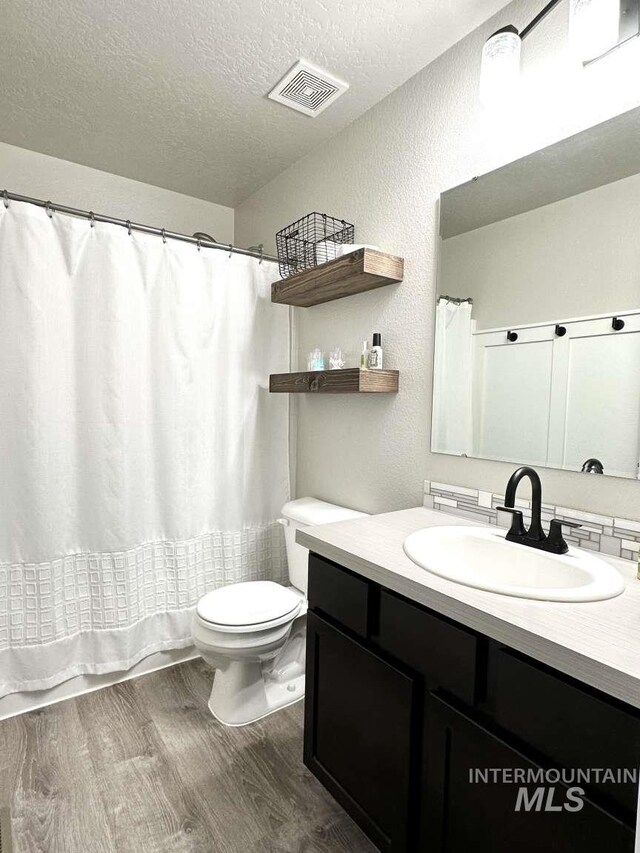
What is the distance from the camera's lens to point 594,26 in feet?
3.75

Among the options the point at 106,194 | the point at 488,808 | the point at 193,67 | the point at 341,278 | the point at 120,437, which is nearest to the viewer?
the point at 488,808

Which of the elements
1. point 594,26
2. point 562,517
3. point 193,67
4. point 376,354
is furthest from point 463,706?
point 193,67

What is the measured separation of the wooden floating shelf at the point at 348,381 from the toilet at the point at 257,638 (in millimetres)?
532

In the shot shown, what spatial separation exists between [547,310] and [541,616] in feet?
2.93

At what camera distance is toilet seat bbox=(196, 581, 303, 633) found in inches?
65.5

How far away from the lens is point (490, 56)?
1310 mm

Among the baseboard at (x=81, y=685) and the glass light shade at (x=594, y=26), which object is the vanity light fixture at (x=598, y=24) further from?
the baseboard at (x=81, y=685)

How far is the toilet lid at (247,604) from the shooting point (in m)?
1.69

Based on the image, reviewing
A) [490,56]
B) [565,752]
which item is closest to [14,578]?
[565,752]

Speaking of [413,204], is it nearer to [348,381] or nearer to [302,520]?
[348,381]

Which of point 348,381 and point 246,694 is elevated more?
point 348,381

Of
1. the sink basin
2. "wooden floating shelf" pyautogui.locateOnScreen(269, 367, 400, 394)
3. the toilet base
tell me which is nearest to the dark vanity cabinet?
the sink basin

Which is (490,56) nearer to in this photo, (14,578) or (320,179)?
(320,179)

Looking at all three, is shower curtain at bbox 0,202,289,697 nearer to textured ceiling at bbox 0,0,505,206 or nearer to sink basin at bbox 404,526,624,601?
textured ceiling at bbox 0,0,505,206
